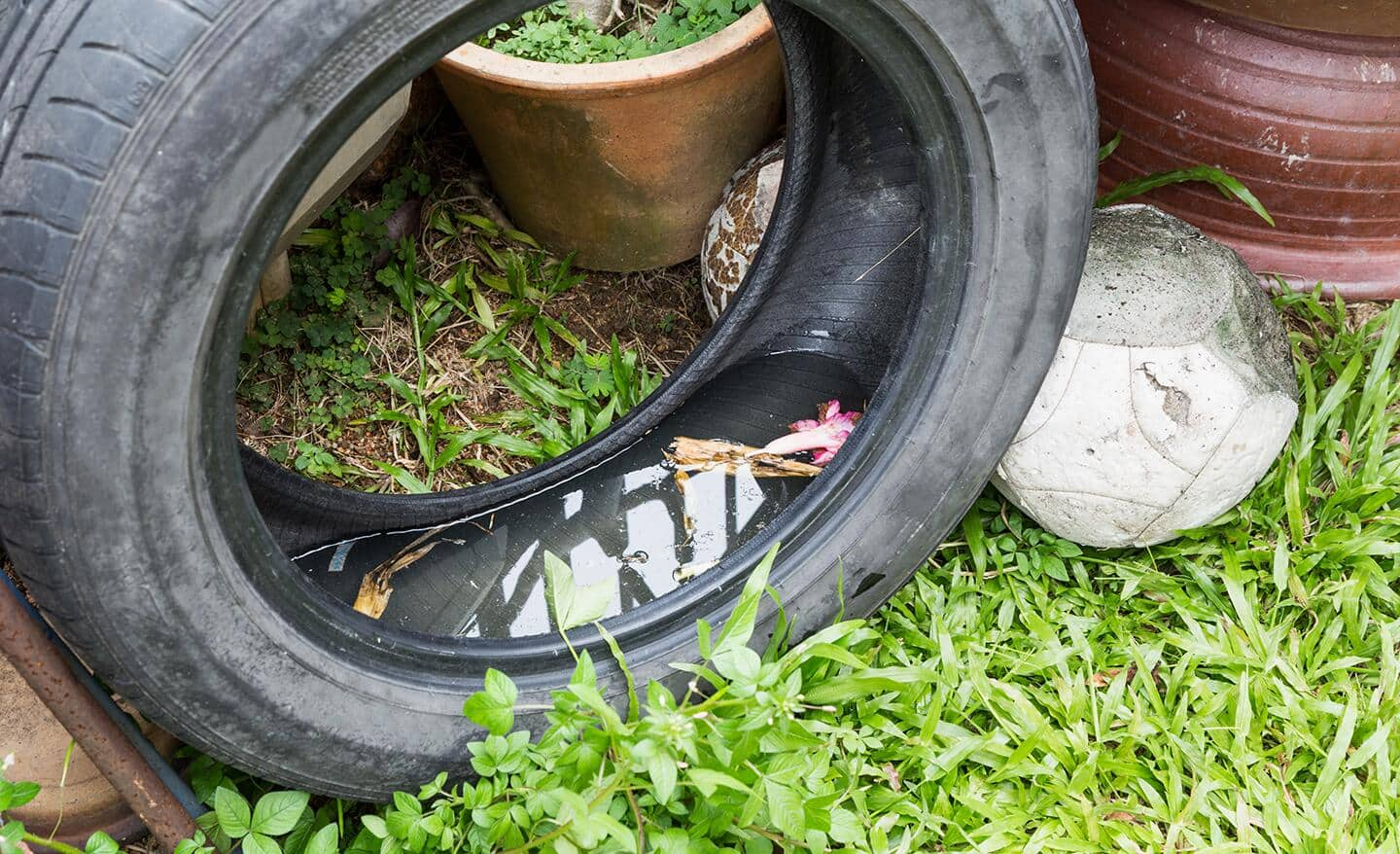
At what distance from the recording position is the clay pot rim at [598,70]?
2.39 metres

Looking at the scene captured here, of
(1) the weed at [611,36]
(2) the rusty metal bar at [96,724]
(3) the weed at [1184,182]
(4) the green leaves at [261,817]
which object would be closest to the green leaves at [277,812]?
(4) the green leaves at [261,817]

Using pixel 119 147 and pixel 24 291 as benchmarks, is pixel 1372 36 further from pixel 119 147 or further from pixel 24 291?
pixel 24 291

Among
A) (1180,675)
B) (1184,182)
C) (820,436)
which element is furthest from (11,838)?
(1184,182)

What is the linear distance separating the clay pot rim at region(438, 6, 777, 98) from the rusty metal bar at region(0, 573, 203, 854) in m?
1.41

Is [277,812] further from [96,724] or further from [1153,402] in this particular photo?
[1153,402]

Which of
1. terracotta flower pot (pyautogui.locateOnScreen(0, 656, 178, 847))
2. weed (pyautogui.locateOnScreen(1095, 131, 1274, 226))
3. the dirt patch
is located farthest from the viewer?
the dirt patch

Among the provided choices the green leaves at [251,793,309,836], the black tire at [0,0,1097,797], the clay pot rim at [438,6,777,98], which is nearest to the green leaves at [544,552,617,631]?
the black tire at [0,0,1097,797]

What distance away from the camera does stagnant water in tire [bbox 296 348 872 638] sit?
2.00 meters

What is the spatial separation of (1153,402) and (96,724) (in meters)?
1.81

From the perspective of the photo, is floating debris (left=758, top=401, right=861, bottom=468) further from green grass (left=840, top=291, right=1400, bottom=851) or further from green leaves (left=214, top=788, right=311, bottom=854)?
green leaves (left=214, top=788, right=311, bottom=854)

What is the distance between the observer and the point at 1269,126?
89.4 inches

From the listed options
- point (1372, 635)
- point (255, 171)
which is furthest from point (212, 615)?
point (1372, 635)

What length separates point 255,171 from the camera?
1.26m

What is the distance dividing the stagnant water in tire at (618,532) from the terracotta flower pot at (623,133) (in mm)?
632
